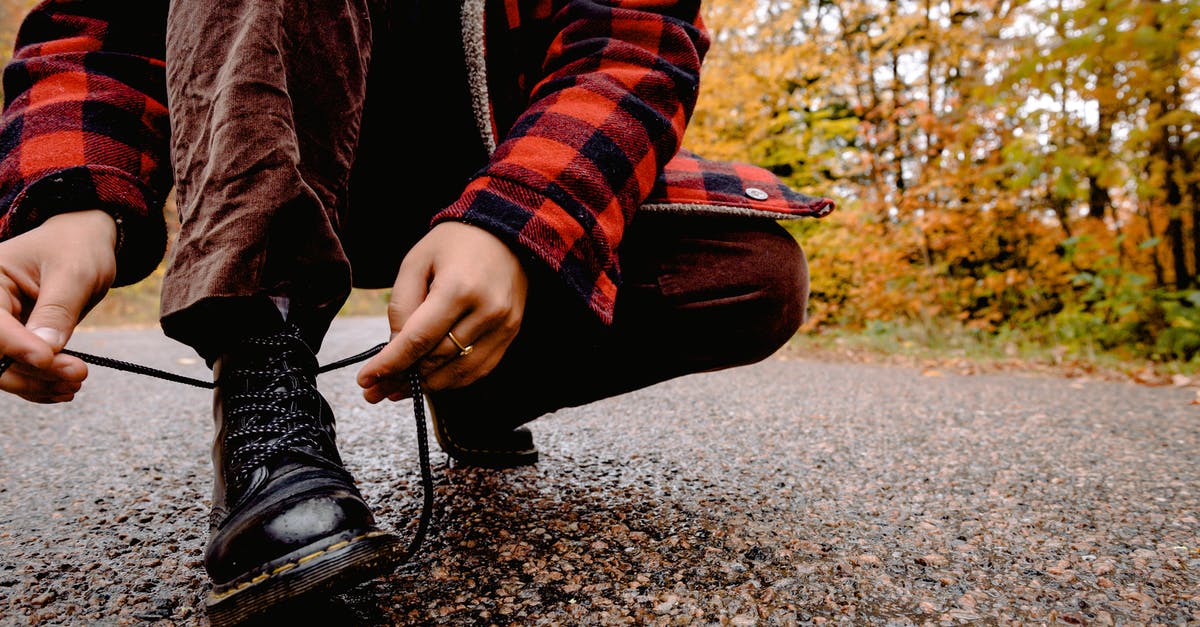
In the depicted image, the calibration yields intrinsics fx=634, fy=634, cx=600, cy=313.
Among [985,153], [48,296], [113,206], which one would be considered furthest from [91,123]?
[985,153]

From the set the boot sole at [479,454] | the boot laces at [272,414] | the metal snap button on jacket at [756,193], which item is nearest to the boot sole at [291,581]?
the boot laces at [272,414]

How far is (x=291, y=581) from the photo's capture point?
1.99ft

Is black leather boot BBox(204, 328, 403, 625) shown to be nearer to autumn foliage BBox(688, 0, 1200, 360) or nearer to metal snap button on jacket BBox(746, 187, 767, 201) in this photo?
metal snap button on jacket BBox(746, 187, 767, 201)

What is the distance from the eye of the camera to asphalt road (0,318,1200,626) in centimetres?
77

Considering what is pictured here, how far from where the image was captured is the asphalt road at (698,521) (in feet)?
2.52

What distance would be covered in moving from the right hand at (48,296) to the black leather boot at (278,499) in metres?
0.15

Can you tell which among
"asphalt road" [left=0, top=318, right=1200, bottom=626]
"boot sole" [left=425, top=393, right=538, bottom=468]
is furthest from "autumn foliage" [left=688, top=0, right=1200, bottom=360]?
"boot sole" [left=425, top=393, right=538, bottom=468]

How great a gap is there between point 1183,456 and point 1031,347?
3.10 metres

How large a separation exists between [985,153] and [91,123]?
18.7 ft

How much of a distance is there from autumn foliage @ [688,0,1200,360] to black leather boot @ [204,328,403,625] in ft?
A: 12.2

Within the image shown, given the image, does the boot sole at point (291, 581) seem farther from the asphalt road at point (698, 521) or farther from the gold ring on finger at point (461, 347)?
the gold ring on finger at point (461, 347)

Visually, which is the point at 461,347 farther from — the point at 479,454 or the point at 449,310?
the point at 479,454

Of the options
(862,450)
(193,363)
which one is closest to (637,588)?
(862,450)

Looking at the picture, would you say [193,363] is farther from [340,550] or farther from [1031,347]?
[1031,347]
